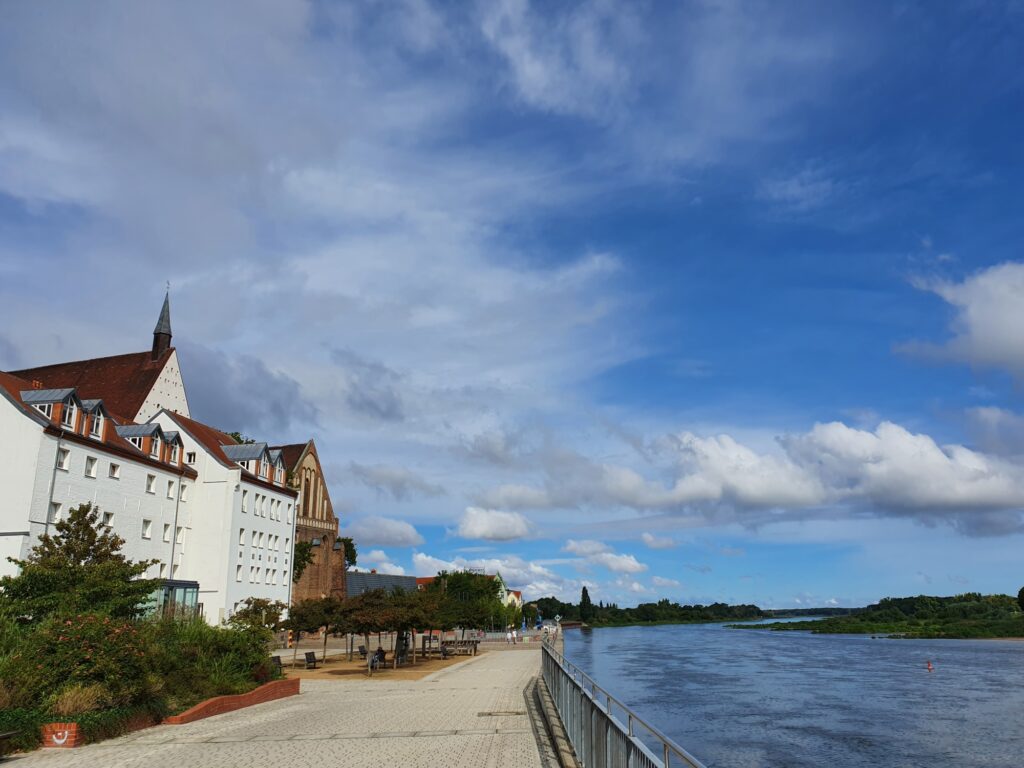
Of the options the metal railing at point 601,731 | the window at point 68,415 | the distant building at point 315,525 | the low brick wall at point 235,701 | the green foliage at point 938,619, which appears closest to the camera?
the metal railing at point 601,731

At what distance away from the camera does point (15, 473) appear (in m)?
31.7

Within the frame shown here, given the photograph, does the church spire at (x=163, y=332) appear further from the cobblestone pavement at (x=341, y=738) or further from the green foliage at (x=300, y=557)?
the cobblestone pavement at (x=341, y=738)

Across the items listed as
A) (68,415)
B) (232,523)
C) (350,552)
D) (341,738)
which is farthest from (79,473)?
(350,552)

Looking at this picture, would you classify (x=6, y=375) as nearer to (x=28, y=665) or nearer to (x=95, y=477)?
(x=95, y=477)

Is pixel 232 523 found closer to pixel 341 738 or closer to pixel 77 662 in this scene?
Answer: pixel 77 662

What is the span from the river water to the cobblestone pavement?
7.70 metres

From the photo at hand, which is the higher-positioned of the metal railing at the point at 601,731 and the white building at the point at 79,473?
the white building at the point at 79,473

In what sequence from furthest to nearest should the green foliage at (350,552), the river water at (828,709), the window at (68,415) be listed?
the green foliage at (350,552) → the window at (68,415) → the river water at (828,709)

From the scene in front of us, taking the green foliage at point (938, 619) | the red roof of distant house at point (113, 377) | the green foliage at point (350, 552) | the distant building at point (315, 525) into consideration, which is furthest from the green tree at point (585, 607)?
the red roof of distant house at point (113, 377)

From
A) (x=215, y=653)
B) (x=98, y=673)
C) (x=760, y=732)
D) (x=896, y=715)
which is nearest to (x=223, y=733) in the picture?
(x=98, y=673)

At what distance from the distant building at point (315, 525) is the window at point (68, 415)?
2736cm

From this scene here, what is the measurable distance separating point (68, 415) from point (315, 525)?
32220 mm

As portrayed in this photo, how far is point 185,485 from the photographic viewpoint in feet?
145

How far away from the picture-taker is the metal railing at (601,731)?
21.5 ft
